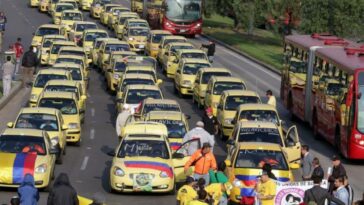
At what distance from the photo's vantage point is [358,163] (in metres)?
35.3

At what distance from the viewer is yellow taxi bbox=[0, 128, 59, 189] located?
27.2 m

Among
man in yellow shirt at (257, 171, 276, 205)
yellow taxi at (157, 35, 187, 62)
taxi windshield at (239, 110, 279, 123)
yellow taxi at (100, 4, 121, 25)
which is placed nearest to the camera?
man in yellow shirt at (257, 171, 276, 205)

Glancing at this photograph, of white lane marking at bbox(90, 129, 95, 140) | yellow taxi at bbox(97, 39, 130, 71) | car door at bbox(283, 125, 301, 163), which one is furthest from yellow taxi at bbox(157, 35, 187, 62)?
car door at bbox(283, 125, 301, 163)

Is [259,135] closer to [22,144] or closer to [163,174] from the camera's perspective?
[163,174]

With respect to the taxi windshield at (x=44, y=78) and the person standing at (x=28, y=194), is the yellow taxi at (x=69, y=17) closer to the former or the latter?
the taxi windshield at (x=44, y=78)

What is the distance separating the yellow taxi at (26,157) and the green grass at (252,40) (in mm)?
34152

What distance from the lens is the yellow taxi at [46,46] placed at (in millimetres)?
57000

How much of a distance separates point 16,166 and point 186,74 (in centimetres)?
2279

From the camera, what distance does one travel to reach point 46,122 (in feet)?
109

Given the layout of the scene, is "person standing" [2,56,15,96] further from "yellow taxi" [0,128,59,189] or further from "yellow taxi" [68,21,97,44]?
"yellow taxi" [68,21,97,44]

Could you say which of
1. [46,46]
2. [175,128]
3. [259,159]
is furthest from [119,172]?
[46,46]

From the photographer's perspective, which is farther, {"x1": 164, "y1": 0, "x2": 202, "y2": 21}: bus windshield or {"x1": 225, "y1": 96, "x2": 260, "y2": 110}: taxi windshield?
{"x1": 164, "y1": 0, "x2": 202, "y2": 21}: bus windshield

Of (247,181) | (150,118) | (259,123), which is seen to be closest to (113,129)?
(150,118)

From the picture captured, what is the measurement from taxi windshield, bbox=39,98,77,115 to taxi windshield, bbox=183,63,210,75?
43.0 ft
